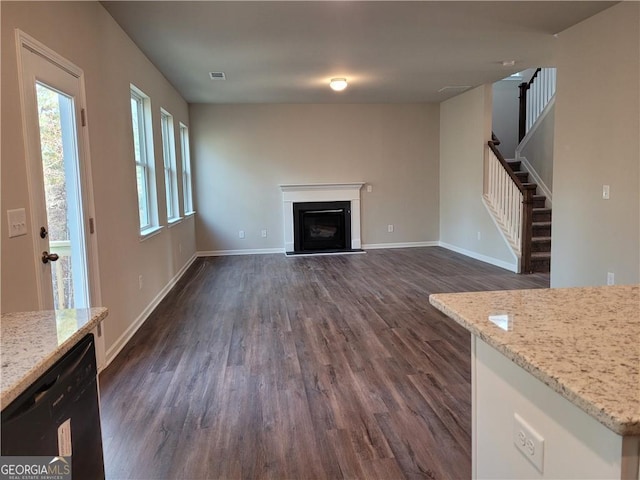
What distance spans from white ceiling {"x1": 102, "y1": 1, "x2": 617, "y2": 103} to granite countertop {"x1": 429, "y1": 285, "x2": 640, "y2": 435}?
286 centimetres

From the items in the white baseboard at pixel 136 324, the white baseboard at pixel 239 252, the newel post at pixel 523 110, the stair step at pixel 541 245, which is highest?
the newel post at pixel 523 110

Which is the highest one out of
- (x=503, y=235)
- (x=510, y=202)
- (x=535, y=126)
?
(x=535, y=126)

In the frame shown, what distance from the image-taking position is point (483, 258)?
22.5 ft

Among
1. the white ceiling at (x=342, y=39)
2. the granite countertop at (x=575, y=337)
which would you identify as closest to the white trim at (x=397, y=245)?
the white ceiling at (x=342, y=39)

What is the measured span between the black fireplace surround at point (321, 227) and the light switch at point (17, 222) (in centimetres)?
597

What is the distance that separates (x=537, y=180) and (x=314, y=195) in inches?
146

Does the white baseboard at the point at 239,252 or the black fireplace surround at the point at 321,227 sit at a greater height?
the black fireplace surround at the point at 321,227

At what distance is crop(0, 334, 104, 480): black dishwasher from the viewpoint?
39.1 inches

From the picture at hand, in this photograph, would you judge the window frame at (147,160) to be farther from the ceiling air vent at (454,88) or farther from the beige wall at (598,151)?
the ceiling air vent at (454,88)

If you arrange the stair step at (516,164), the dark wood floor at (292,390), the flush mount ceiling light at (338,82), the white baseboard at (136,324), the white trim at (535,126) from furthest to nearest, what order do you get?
the stair step at (516,164)
the white trim at (535,126)
the flush mount ceiling light at (338,82)
the white baseboard at (136,324)
the dark wood floor at (292,390)

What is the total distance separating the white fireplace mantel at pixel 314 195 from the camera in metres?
7.95

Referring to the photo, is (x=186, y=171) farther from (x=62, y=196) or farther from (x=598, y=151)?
(x=598, y=151)

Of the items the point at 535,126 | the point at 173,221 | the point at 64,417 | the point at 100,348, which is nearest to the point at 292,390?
the point at 100,348

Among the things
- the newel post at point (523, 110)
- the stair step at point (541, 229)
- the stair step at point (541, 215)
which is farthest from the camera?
the newel post at point (523, 110)
